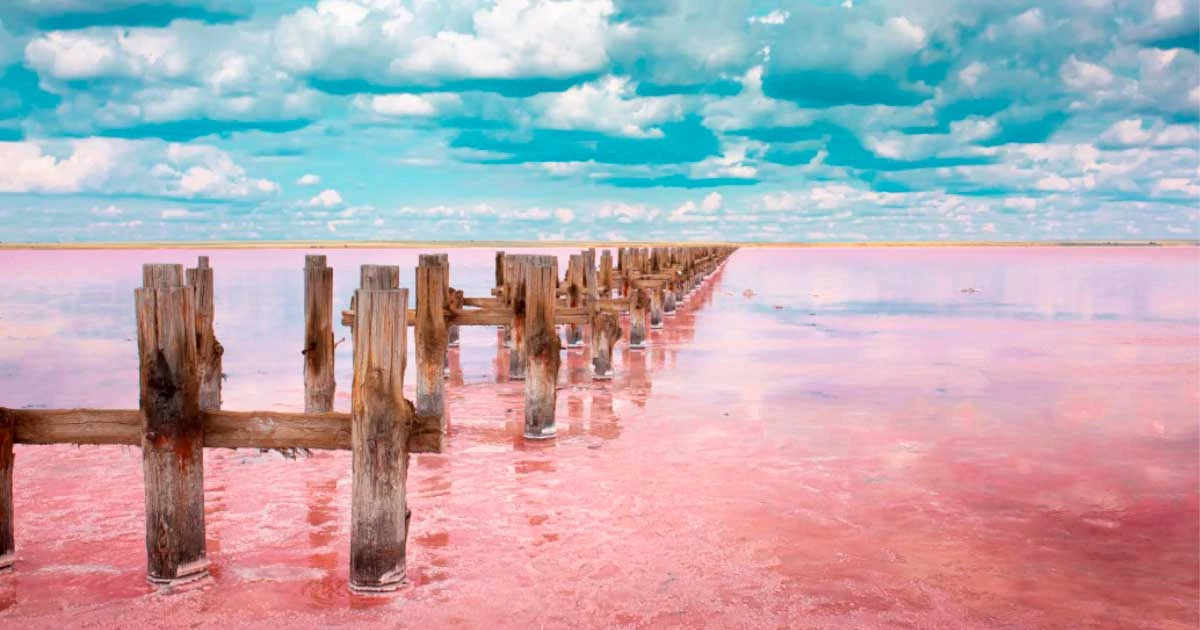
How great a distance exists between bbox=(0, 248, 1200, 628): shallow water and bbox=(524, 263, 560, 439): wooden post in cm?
31

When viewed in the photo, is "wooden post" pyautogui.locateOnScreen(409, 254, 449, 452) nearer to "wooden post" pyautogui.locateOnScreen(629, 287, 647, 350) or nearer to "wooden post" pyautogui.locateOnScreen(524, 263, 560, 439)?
"wooden post" pyautogui.locateOnScreen(524, 263, 560, 439)

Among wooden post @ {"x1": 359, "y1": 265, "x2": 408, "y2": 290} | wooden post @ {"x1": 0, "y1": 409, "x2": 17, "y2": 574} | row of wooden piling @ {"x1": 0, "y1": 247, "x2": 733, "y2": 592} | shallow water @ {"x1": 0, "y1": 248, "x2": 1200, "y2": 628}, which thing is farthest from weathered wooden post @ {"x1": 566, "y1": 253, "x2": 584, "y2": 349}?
wooden post @ {"x1": 0, "y1": 409, "x2": 17, "y2": 574}

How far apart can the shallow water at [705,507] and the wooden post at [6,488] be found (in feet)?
0.48

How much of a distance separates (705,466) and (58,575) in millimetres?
5557

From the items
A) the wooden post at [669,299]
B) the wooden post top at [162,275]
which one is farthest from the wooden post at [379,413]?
the wooden post at [669,299]

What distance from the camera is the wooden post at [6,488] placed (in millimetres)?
6094

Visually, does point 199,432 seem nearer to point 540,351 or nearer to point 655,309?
point 540,351

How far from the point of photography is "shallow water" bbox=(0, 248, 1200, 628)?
6238 mm

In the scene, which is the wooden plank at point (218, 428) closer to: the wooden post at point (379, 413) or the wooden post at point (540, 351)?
the wooden post at point (379, 413)

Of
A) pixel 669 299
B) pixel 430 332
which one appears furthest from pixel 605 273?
pixel 430 332

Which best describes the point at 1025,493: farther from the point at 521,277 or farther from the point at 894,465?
the point at 521,277

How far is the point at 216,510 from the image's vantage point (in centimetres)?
805

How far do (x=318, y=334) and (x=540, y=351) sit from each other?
7.58 feet

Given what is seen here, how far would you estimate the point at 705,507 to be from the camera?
8289 millimetres
